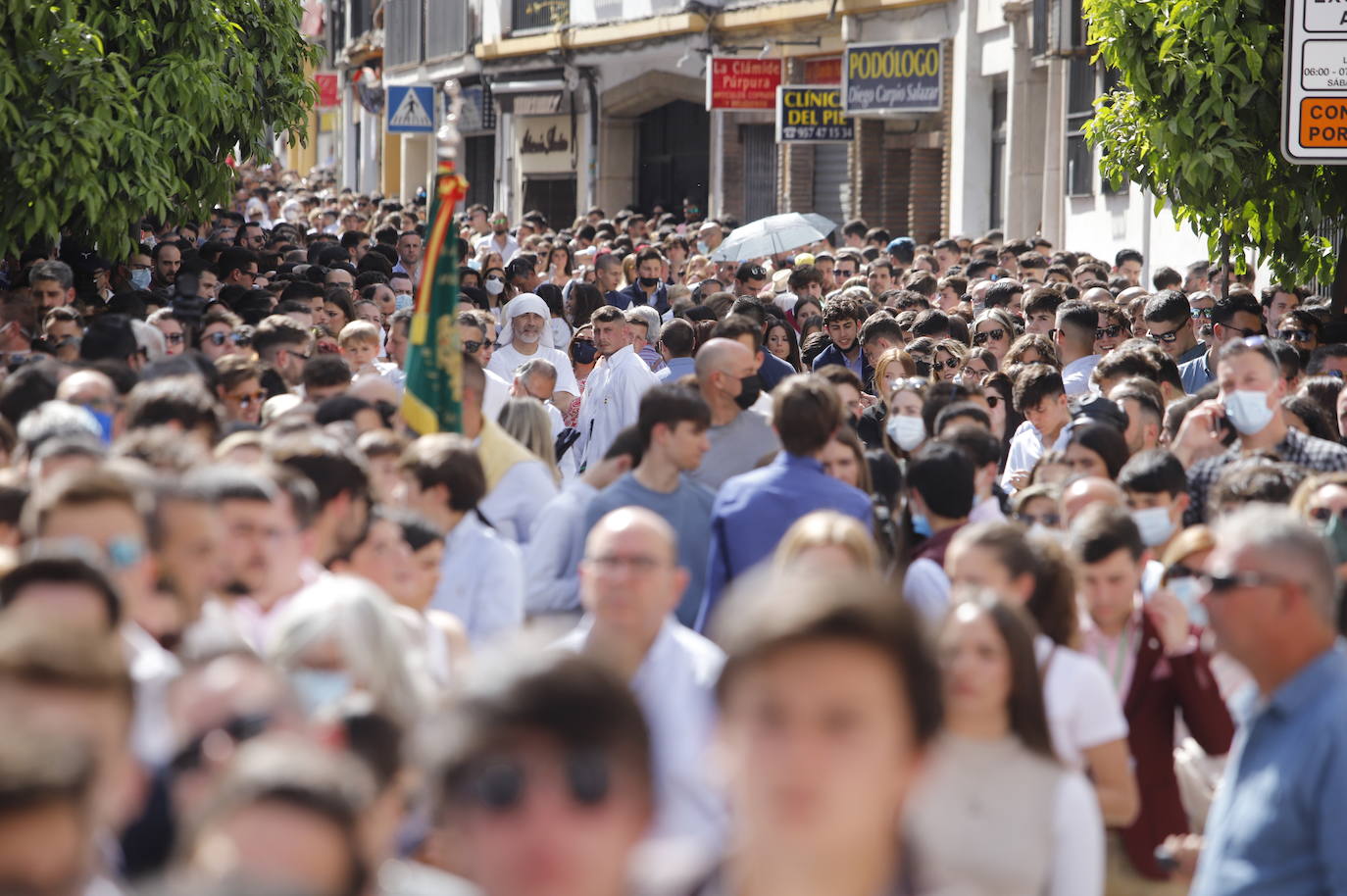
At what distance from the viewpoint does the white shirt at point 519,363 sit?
12.2 metres

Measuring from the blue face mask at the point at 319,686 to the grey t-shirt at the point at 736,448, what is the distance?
4681 millimetres

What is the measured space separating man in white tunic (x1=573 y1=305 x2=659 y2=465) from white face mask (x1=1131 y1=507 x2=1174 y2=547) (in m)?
4.36

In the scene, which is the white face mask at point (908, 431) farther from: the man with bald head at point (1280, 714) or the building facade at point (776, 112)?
the building facade at point (776, 112)

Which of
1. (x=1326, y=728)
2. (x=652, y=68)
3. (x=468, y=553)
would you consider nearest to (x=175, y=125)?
(x=468, y=553)

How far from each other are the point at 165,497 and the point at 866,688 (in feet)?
9.12

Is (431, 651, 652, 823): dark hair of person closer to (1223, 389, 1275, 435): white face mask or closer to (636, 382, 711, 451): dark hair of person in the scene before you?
(636, 382, 711, 451): dark hair of person

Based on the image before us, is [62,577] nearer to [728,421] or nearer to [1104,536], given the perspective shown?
[1104,536]

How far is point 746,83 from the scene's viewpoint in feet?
92.6

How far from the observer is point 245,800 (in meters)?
2.12

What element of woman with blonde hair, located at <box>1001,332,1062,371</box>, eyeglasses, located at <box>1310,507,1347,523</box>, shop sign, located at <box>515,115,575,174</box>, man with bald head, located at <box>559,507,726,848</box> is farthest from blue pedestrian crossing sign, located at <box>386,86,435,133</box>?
man with bald head, located at <box>559,507,726,848</box>

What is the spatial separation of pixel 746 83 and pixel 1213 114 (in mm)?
18188

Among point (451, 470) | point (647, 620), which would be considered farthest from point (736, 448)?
point (647, 620)

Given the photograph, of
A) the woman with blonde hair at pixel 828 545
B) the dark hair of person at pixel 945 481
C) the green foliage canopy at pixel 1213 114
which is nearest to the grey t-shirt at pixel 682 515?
the dark hair of person at pixel 945 481

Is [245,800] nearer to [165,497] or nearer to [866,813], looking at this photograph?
[866,813]
